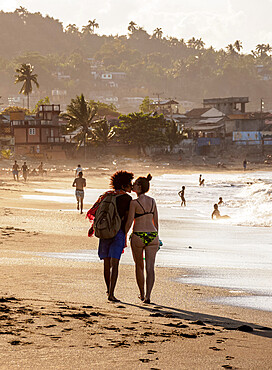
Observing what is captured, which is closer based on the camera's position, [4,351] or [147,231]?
[4,351]

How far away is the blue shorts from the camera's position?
7.91 metres

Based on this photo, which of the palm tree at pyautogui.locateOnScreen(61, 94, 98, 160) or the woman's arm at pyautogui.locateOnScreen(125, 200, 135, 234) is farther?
the palm tree at pyautogui.locateOnScreen(61, 94, 98, 160)

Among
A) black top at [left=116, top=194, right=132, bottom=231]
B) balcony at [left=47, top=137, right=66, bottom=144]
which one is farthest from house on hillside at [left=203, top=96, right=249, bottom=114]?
black top at [left=116, top=194, right=132, bottom=231]

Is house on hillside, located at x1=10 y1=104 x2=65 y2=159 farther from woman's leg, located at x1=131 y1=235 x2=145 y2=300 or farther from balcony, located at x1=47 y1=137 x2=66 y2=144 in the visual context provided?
woman's leg, located at x1=131 y1=235 x2=145 y2=300

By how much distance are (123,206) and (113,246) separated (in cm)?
50

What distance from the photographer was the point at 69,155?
8162 centimetres

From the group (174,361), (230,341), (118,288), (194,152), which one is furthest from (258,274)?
(194,152)

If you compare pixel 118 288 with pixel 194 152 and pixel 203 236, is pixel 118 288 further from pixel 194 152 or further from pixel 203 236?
pixel 194 152

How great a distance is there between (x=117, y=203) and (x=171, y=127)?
7921 cm

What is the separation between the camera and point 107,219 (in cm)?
778

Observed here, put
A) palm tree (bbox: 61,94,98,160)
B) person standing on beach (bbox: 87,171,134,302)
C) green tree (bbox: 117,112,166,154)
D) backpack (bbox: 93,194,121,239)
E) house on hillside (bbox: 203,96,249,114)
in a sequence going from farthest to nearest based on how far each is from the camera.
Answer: house on hillside (bbox: 203,96,249,114)
green tree (bbox: 117,112,166,154)
palm tree (bbox: 61,94,98,160)
person standing on beach (bbox: 87,171,134,302)
backpack (bbox: 93,194,121,239)

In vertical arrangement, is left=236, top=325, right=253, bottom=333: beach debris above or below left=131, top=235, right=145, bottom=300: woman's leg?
below

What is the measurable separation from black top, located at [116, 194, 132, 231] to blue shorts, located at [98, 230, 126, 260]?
0.11 metres

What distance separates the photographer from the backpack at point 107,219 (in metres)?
7.77
